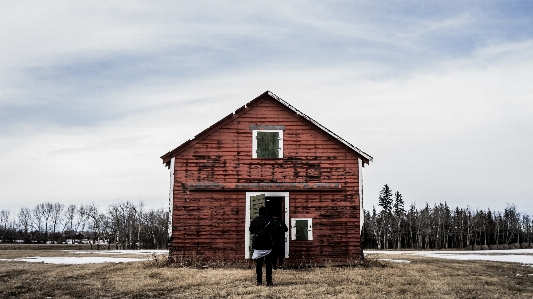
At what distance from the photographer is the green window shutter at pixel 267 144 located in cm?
1820

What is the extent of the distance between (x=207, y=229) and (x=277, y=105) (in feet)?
17.8

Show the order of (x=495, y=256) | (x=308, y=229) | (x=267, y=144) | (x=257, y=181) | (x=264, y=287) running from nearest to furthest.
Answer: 1. (x=264, y=287)
2. (x=308, y=229)
3. (x=257, y=181)
4. (x=267, y=144)
5. (x=495, y=256)

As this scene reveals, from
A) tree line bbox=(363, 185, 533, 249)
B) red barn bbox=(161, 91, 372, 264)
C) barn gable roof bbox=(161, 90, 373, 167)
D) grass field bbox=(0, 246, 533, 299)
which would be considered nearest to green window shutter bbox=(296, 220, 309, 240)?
red barn bbox=(161, 91, 372, 264)

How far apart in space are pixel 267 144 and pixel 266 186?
164cm

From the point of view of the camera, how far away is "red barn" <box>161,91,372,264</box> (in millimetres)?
17625

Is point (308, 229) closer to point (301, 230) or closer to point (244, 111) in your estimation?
point (301, 230)

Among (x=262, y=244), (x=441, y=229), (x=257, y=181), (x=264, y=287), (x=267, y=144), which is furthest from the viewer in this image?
(x=441, y=229)

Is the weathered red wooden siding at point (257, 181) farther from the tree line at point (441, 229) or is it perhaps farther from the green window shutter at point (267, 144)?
the tree line at point (441, 229)

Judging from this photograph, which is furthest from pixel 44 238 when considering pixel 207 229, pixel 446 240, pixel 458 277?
pixel 458 277

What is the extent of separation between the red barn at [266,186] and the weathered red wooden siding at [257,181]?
37mm

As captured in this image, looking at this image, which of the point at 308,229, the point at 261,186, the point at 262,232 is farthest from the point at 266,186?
the point at 262,232

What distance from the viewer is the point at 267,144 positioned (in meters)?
18.3

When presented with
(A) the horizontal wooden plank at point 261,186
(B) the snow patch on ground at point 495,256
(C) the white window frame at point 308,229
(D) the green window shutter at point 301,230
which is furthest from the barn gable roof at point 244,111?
(B) the snow patch on ground at point 495,256

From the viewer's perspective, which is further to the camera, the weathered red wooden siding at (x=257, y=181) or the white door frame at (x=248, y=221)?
the weathered red wooden siding at (x=257, y=181)
